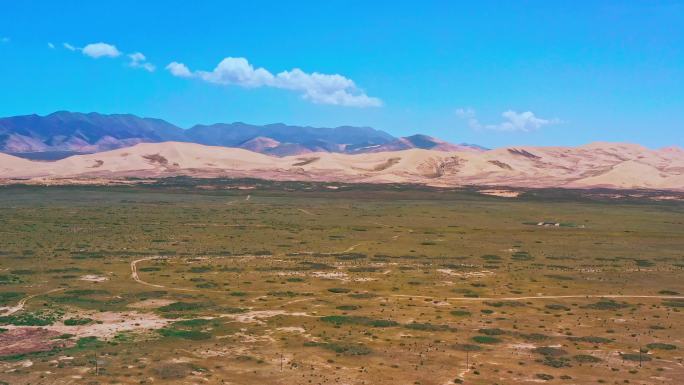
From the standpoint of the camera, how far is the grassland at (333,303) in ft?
150

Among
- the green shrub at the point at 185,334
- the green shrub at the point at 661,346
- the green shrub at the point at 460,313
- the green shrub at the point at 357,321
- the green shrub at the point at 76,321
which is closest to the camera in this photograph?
the green shrub at the point at 661,346

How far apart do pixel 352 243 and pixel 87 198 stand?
10694cm

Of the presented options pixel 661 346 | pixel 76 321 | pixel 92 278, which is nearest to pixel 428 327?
pixel 661 346

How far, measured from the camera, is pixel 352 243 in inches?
4323

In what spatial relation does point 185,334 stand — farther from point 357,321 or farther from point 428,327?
point 428,327

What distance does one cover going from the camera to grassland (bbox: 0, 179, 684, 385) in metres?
45.8

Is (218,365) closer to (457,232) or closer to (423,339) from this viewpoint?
(423,339)

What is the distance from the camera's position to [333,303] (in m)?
65.8

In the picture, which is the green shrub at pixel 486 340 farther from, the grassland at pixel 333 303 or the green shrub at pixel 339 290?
the green shrub at pixel 339 290

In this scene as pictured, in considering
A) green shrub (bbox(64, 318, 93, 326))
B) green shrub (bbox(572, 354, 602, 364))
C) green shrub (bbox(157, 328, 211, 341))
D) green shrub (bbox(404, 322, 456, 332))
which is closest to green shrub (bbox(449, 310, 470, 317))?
green shrub (bbox(404, 322, 456, 332))

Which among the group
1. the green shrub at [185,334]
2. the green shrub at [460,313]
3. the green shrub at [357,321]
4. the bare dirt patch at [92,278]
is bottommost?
the green shrub at [185,334]

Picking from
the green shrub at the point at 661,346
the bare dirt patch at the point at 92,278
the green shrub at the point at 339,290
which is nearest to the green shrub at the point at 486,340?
the green shrub at the point at 661,346

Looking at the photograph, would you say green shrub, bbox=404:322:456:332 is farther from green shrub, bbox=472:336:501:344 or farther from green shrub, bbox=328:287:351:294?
green shrub, bbox=328:287:351:294

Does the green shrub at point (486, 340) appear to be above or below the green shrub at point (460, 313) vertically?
below
